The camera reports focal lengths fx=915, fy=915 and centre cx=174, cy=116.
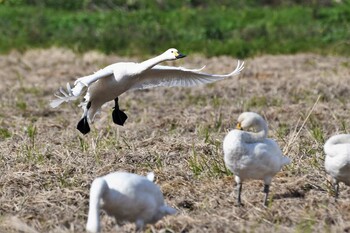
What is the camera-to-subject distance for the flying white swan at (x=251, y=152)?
19.4 ft

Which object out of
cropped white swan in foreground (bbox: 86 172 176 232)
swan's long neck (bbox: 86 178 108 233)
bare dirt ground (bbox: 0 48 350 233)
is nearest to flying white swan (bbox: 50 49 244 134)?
bare dirt ground (bbox: 0 48 350 233)

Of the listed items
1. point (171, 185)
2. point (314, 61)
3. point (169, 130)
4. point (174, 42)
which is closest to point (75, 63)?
point (174, 42)

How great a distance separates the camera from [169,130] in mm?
9648

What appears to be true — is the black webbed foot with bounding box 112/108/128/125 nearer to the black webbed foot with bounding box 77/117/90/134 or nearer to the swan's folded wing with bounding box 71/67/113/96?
the black webbed foot with bounding box 77/117/90/134

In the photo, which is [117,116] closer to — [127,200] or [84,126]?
[84,126]

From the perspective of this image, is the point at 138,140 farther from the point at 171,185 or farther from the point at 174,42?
the point at 174,42

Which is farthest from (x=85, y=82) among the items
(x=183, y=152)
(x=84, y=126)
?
(x=84, y=126)

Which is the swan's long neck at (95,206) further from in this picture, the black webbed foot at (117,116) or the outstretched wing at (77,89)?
the black webbed foot at (117,116)

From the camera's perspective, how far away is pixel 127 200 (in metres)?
5.23

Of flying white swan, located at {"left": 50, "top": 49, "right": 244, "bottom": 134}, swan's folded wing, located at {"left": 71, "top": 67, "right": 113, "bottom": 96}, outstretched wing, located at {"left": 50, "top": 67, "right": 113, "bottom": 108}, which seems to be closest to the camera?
outstretched wing, located at {"left": 50, "top": 67, "right": 113, "bottom": 108}

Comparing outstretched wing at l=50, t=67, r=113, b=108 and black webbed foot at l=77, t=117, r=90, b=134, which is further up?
outstretched wing at l=50, t=67, r=113, b=108

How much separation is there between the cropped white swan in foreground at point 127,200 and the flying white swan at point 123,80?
227cm

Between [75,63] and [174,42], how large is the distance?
2992 mm

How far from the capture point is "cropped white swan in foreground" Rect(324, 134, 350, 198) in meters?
5.96
